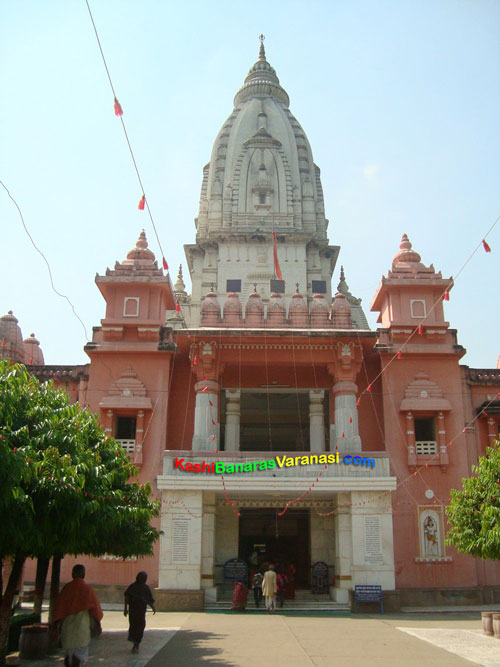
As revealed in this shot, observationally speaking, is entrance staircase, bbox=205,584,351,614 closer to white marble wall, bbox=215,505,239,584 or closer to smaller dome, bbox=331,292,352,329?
white marble wall, bbox=215,505,239,584

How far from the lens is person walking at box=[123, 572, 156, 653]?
1168 centimetres

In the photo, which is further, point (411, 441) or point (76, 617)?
point (411, 441)

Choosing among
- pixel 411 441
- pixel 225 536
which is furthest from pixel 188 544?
pixel 411 441

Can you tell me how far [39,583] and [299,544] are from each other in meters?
15.0

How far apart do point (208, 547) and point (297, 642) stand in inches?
323

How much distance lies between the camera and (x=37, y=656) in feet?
37.6

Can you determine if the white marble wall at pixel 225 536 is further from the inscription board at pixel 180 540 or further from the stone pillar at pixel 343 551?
the stone pillar at pixel 343 551

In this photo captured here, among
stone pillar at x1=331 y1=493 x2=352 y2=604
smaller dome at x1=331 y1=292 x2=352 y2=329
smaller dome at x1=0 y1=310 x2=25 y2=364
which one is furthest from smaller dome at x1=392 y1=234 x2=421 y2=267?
smaller dome at x1=0 y1=310 x2=25 y2=364

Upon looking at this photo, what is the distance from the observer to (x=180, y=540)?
20.1 metres

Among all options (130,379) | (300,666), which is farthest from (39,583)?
(130,379)

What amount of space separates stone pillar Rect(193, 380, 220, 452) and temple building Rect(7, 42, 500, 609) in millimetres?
72

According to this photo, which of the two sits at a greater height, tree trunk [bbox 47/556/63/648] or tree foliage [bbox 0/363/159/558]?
tree foliage [bbox 0/363/159/558]

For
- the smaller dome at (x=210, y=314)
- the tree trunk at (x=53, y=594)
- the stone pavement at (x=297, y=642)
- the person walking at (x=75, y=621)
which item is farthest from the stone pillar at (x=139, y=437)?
the person walking at (x=75, y=621)

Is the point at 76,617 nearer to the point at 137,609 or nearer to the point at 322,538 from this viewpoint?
the point at 137,609
